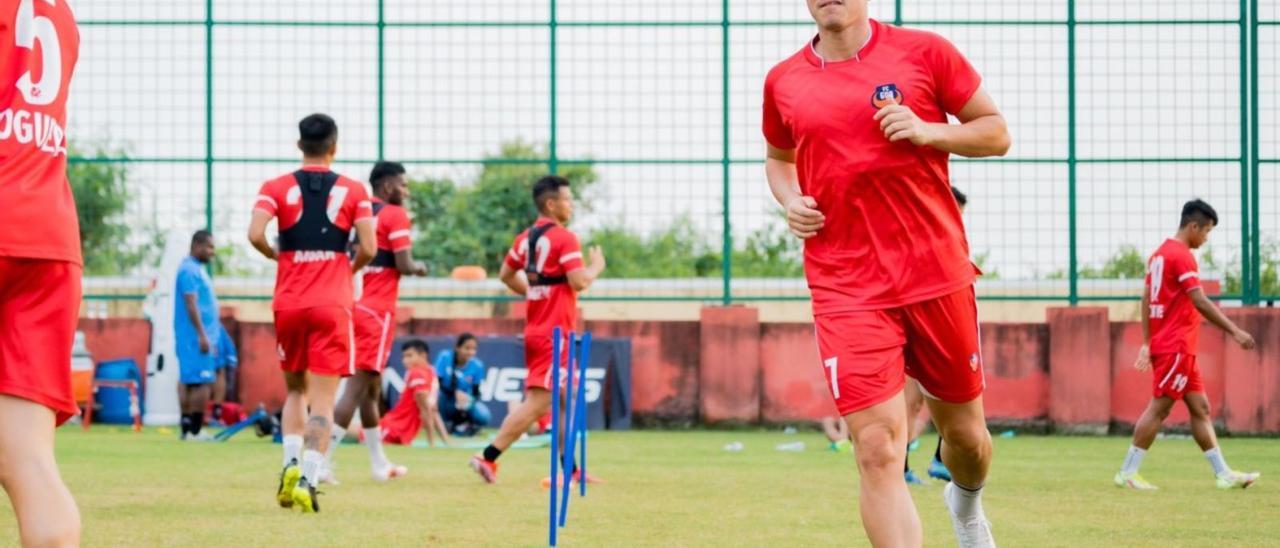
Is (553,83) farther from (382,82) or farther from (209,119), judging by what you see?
(209,119)

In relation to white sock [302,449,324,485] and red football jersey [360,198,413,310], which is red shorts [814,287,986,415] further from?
red football jersey [360,198,413,310]

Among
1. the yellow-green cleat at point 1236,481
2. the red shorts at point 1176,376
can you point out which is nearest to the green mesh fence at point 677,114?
the red shorts at point 1176,376

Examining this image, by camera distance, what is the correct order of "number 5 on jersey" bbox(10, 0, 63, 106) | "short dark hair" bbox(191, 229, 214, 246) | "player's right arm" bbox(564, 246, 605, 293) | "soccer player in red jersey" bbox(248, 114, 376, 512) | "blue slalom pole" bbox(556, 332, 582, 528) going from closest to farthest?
"number 5 on jersey" bbox(10, 0, 63, 106)
"blue slalom pole" bbox(556, 332, 582, 528)
"soccer player in red jersey" bbox(248, 114, 376, 512)
"player's right arm" bbox(564, 246, 605, 293)
"short dark hair" bbox(191, 229, 214, 246)

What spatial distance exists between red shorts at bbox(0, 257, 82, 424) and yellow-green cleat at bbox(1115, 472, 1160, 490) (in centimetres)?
901

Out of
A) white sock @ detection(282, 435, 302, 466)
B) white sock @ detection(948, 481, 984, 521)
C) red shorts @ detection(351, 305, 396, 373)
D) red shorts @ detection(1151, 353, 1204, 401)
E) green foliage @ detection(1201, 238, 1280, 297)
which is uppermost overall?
green foliage @ detection(1201, 238, 1280, 297)

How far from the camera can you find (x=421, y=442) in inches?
695

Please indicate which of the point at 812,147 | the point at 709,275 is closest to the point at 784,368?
the point at 709,275

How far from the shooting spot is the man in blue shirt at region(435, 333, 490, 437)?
18734 mm

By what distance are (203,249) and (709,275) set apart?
601cm

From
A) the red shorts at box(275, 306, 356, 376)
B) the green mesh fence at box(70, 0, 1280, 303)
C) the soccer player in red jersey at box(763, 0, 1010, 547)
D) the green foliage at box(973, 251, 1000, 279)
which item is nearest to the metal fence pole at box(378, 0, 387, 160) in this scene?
the green mesh fence at box(70, 0, 1280, 303)

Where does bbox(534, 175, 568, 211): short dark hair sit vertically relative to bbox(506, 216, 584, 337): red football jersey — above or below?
above

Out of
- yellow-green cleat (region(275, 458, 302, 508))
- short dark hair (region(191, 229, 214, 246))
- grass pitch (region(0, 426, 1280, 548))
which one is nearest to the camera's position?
grass pitch (region(0, 426, 1280, 548))

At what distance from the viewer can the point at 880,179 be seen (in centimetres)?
600

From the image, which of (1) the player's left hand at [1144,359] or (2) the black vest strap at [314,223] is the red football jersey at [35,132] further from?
(1) the player's left hand at [1144,359]
